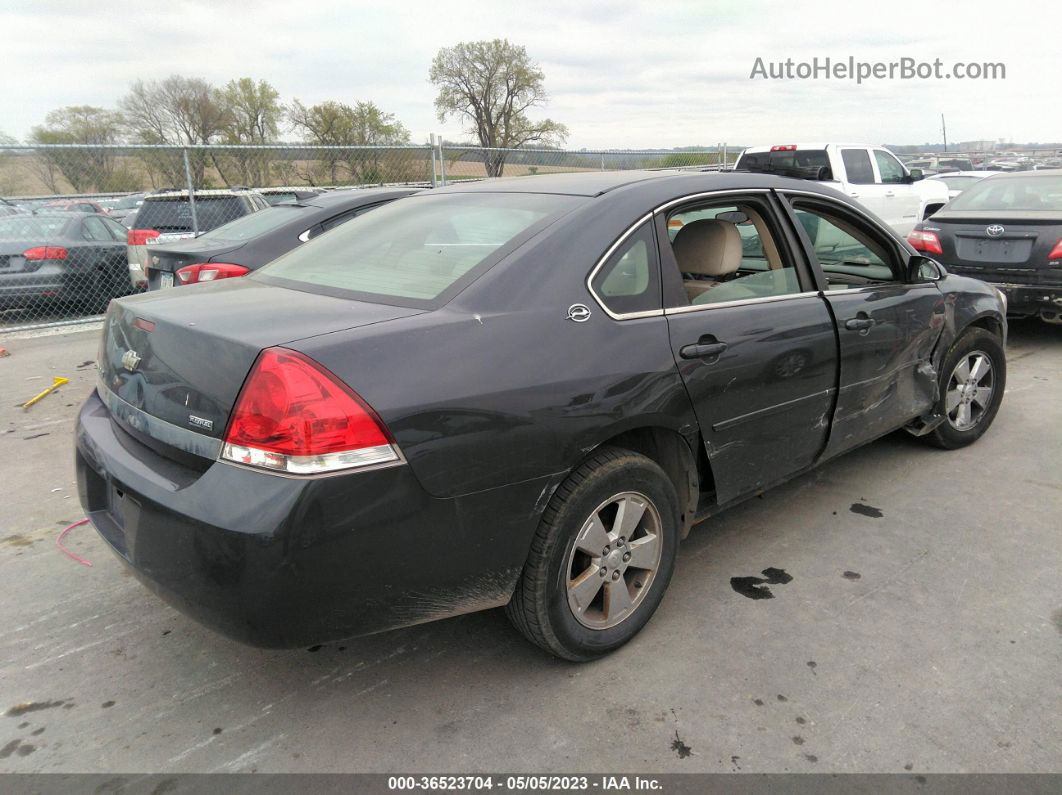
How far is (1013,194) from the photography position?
7.95 metres

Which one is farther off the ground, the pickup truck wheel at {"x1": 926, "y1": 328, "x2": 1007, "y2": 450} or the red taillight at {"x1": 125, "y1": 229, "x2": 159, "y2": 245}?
the red taillight at {"x1": 125, "y1": 229, "x2": 159, "y2": 245}

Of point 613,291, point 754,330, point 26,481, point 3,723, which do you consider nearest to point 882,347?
point 754,330

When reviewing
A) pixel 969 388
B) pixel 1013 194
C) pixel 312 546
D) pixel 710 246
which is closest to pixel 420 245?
pixel 710 246

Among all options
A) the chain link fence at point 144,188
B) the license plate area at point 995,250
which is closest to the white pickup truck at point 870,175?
the chain link fence at point 144,188

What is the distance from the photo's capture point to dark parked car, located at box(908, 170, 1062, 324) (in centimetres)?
673

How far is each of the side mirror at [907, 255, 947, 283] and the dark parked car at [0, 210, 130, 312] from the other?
9411 mm

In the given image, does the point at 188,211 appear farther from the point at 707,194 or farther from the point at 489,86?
the point at 489,86

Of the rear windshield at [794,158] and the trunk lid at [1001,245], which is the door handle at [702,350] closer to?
the trunk lid at [1001,245]

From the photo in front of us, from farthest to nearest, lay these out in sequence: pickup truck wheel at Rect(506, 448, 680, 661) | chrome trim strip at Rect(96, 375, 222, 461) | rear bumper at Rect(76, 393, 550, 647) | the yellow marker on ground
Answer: the yellow marker on ground < pickup truck wheel at Rect(506, 448, 680, 661) < chrome trim strip at Rect(96, 375, 222, 461) < rear bumper at Rect(76, 393, 550, 647)

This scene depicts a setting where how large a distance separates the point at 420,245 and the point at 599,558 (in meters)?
1.35

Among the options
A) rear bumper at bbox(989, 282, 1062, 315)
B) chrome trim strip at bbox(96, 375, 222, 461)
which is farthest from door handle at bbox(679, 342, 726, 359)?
rear bumper at bbox(989, 282, 1062, 315)

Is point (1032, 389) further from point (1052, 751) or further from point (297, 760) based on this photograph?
point (297, 760)

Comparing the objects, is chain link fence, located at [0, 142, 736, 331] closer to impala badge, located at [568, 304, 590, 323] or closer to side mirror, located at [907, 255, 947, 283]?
impala badge, located at [568, 304, 590, 323]

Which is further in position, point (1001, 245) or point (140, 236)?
point (140, 236)
